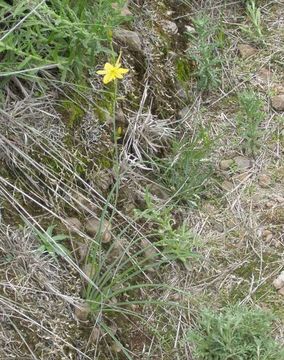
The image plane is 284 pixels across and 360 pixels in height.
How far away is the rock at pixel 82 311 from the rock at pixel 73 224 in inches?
9.6

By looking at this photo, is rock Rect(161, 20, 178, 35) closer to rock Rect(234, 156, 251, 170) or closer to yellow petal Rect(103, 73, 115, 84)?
rock Rect(234, 156, 251, 170)

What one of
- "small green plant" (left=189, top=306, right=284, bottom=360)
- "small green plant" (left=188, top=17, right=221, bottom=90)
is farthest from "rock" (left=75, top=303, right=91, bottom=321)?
"small green plant" (left=188, top=17, right=221, bottom=90)

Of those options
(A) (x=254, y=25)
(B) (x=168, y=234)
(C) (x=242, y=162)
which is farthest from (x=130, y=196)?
(A) (x=254, y=25)

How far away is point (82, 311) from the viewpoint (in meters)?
2.39

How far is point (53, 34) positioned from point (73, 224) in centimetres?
60

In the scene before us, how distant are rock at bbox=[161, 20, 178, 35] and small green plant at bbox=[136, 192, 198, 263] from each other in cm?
87

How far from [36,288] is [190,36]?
4.93ft

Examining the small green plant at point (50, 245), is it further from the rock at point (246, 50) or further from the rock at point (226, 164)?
the rock at point (246, 50)

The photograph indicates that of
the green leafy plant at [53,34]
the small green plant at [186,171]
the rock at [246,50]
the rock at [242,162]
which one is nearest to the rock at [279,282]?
the small green plant at [186,171]

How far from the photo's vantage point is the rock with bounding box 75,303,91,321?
2.38 metres

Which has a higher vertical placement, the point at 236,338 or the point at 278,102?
the point at 236,338

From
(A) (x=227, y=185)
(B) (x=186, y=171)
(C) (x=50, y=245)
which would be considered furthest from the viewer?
(A) (x=227, y=185)

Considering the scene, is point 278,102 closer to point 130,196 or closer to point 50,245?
point 130,196

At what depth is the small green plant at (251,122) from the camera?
311 cm
